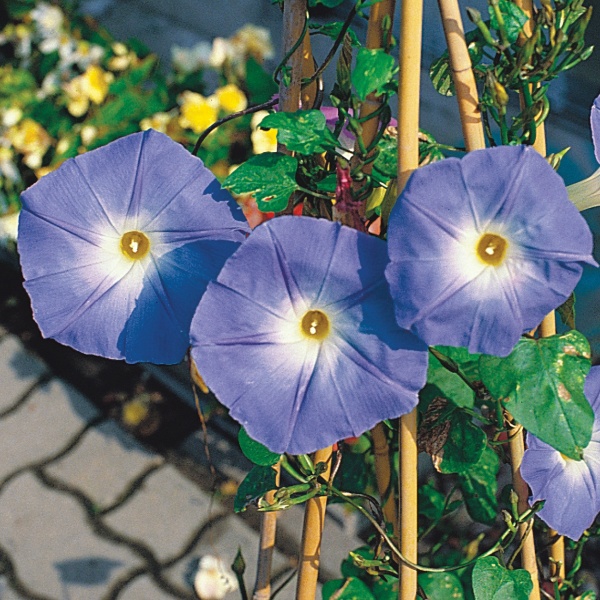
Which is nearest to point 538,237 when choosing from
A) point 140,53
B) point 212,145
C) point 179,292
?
point 179,292

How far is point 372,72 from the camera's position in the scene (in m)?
0.71

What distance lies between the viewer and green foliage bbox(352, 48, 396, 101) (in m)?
0.71

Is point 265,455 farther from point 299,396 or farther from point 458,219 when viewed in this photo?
point 458,219

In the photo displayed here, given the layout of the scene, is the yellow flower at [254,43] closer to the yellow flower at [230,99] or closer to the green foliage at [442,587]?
the yellow flower at [230,99]

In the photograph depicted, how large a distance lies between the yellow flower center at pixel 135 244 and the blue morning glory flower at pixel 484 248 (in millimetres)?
262

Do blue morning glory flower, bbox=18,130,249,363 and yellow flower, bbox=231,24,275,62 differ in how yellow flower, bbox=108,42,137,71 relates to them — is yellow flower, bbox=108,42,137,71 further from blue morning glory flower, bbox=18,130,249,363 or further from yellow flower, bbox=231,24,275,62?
blue morning glory flower, bbox=18,130,249,363

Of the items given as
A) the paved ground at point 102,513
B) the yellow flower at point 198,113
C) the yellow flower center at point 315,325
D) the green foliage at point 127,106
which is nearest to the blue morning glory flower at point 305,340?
the yellow flower center at point 315,325

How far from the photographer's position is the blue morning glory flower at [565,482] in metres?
0.87

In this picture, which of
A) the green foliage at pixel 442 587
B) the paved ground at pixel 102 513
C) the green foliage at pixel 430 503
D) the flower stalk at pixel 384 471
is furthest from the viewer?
the paved ground at pixel 102 513

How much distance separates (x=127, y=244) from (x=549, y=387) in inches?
16.0

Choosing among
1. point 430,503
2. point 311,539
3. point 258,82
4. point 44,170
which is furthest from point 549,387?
point 44,170

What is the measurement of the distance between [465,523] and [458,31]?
149 cm

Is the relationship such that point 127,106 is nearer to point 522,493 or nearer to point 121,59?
point 121,59

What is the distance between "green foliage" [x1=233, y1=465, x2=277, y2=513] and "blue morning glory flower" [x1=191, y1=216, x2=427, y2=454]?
0.81 ft
